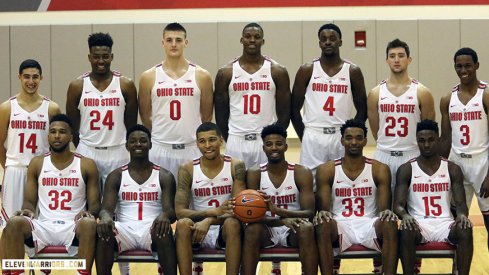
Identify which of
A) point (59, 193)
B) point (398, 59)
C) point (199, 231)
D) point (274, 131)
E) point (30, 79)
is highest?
point (398, 59)

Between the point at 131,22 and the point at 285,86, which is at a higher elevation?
the point at 131,22

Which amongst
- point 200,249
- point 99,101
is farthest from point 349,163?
point 99,101

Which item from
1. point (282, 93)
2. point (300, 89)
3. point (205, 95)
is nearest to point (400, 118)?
point (300, 89)

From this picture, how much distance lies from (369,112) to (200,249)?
178cm

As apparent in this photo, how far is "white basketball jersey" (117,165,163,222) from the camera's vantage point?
17.5ft

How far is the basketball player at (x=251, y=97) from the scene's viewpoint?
579cm

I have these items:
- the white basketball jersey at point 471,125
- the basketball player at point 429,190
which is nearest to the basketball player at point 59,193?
the basketball player at point 429,190

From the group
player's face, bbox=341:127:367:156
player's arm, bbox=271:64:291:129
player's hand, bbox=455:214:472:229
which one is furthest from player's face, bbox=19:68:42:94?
player's hand, bbox=455:214:472:229

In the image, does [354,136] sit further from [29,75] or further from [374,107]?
[29,75]

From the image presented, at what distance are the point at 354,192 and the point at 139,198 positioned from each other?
1.52 meters

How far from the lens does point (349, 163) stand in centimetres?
539

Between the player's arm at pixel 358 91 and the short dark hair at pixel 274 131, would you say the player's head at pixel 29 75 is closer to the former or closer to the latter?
the short dark hair at pixel 274 131

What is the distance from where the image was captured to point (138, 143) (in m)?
5.31

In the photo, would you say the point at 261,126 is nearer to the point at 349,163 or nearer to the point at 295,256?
the point at 349,163
